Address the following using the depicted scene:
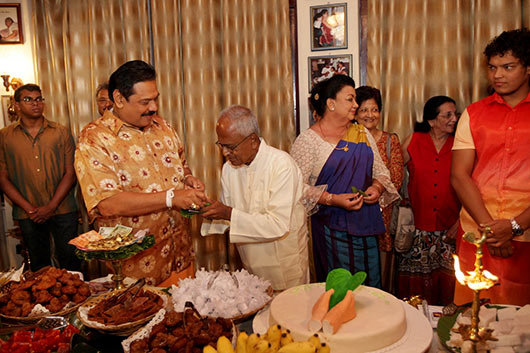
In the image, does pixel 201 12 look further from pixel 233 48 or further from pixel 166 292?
pixel 166 292

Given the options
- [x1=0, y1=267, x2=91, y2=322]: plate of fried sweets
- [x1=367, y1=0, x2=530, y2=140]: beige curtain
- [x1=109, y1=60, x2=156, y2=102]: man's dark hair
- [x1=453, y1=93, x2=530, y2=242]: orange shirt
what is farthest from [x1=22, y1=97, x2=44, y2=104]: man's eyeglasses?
[x1=453, y1=93, x2=530, y2=242]: orange shirt

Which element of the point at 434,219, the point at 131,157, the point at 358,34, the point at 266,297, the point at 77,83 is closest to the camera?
the point at 266,297

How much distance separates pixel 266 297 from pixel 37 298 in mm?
978

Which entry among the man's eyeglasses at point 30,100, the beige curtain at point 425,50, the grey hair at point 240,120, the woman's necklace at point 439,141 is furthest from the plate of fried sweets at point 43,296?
the beige curtain at point 425,50

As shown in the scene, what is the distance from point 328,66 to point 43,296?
339 centimetres

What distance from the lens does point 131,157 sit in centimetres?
246

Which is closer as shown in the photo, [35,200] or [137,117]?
[137,117]

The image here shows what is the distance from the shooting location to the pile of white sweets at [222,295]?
1575 mm

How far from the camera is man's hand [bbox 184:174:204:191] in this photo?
8.51ft

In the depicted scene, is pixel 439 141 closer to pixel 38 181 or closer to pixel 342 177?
pixel 342 177

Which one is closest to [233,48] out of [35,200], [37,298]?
[35,200]

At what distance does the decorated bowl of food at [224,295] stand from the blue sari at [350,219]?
1.63 metres

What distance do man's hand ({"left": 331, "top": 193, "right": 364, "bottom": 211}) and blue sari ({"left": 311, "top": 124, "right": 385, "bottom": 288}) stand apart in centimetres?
11

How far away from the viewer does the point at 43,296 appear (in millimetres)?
1764
